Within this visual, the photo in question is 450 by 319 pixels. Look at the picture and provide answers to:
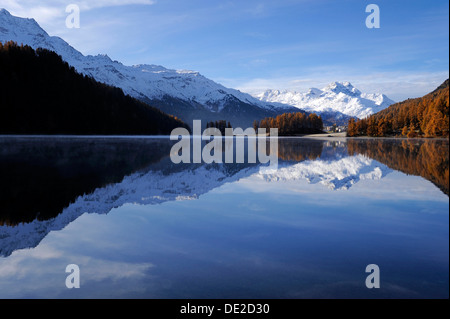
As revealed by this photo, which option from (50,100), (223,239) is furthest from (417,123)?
(223,239)

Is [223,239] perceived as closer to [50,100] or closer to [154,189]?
[154,189]

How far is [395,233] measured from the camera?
11117mm

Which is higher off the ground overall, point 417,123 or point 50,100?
point 50,100

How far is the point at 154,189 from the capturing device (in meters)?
20.1

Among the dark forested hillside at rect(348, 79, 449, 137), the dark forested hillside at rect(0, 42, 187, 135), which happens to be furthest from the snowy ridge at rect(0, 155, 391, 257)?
the dark forested hillside at rect(0, 42, 187, 135)

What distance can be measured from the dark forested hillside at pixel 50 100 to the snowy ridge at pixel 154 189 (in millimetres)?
142288

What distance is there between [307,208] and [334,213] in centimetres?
133

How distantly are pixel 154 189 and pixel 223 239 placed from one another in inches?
402

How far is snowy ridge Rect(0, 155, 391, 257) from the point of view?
1154 cm

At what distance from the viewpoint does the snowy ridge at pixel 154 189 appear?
1154 centimetres

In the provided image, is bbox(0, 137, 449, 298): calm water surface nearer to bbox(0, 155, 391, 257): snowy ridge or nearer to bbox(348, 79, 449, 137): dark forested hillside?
bbox(0, 155, 391, 257): snowy ridge

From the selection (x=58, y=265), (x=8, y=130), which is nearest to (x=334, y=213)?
(x=58, y=265)

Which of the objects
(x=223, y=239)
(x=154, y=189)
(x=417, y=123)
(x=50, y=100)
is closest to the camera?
(x=223, y=239)

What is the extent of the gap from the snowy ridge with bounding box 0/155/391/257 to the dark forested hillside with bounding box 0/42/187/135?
142288 millimetres
